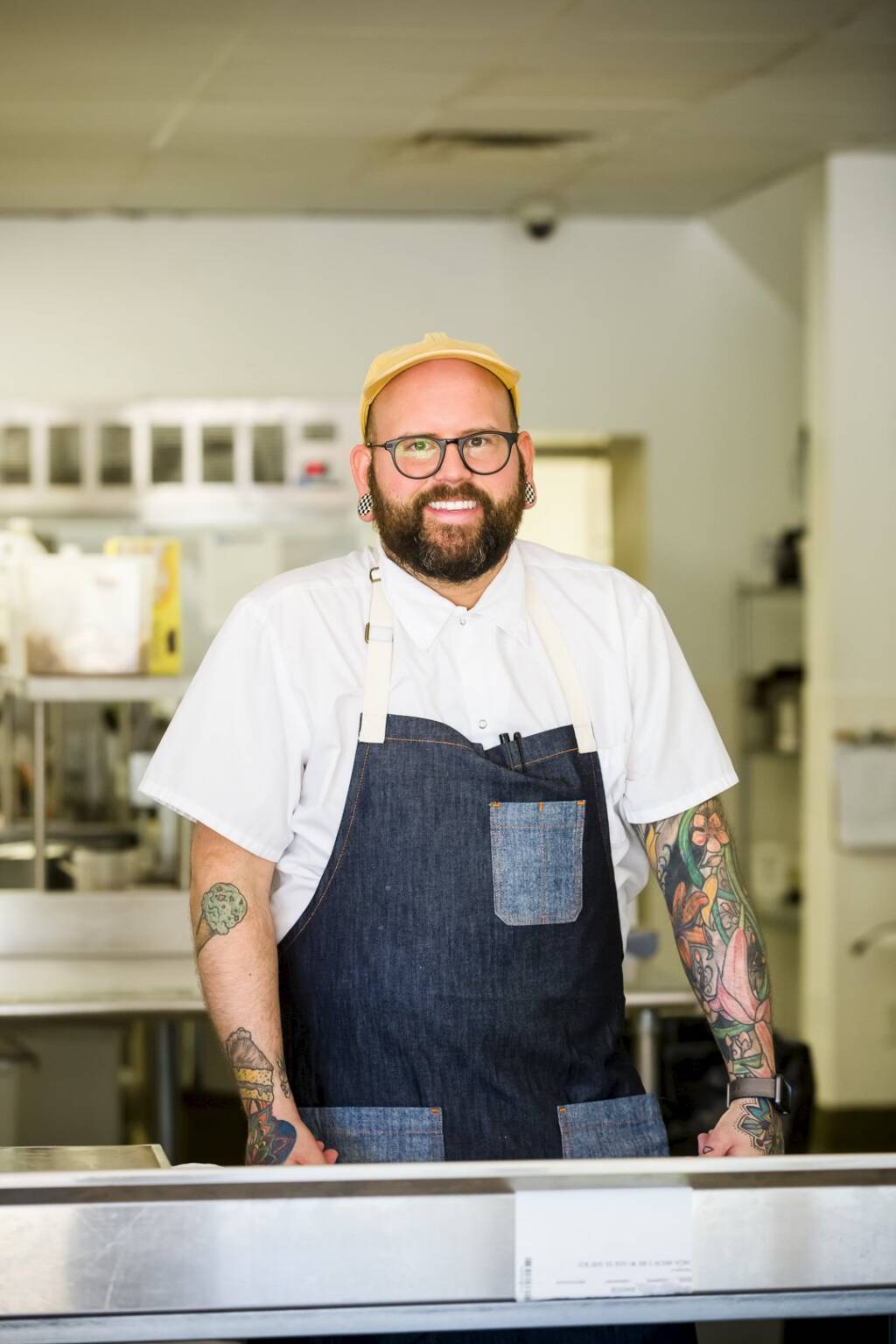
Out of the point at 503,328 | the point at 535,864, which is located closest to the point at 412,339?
the point at 503,328

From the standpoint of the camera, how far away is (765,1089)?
5.30 ft

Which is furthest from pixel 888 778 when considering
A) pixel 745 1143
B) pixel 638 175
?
pixel 745 1143

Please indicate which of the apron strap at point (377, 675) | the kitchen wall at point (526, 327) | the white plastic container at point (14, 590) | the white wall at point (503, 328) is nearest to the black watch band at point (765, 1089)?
the apron strap at point (377, 675)

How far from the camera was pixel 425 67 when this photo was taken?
380cm

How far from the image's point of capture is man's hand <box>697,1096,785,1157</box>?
158cm

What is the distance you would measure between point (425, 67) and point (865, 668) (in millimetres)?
2055

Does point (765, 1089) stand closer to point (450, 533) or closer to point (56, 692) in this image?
point (450, 533)

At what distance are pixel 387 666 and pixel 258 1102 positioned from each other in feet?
1.46

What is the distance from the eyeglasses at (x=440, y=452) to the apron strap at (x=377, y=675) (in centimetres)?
15

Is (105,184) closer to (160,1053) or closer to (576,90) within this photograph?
(576,90)

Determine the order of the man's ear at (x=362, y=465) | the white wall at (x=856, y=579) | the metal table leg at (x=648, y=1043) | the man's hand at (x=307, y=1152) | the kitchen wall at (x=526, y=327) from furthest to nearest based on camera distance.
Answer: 1. the kitchen wall at (x=526, y=327)
2. the white wall at (x=856, y=579)
3. the metal table leg at (x=648, y=1043)
4. the man's ear at (x=362, y=465)
5. the man's hand at (x=307, y=1152)

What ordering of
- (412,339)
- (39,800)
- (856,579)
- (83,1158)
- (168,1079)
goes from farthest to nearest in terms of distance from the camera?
(412,339)
(856,579)
(168,1079)
(39,800)
(83,1158)

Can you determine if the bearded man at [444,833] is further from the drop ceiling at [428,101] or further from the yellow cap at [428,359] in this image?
the drop ceiling at [428,101]

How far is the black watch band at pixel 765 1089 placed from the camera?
1.61 metres
